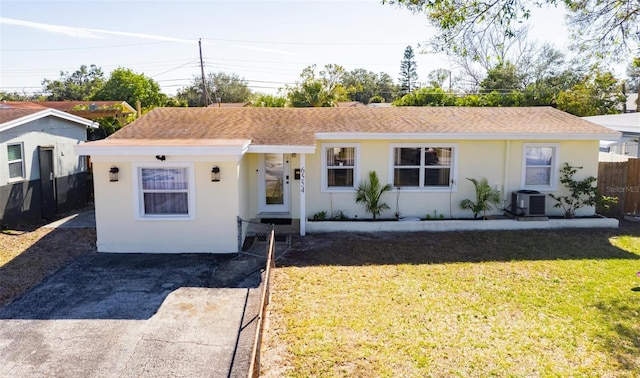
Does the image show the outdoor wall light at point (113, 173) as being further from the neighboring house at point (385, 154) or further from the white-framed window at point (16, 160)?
the white-framed window at point (16, 160)

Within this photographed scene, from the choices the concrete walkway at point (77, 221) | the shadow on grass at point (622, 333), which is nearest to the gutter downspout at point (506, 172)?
the shadow on grass at point (622, 333)

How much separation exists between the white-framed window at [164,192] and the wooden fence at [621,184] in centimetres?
1261

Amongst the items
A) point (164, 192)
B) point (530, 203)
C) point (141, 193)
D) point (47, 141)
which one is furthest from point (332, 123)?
point (47, 141)

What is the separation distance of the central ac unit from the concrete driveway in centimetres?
796

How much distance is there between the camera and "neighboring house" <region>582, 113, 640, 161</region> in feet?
56.3

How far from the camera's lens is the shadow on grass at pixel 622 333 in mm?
6043

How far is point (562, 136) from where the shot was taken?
13.1 m

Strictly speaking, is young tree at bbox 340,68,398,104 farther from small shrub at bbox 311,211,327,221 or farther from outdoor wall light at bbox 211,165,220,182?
outdoor wall light at bbox 211,165,220,182

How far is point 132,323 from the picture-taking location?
7.01 metres

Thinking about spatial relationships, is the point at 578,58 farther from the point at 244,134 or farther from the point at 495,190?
the point at 244,134

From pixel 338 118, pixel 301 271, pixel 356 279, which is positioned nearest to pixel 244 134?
pixel 338 118

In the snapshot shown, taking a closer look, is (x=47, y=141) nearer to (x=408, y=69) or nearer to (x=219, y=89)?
(x=219, y=89)

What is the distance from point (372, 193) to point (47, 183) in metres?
9.88

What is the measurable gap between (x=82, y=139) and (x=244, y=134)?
7.37 meters
